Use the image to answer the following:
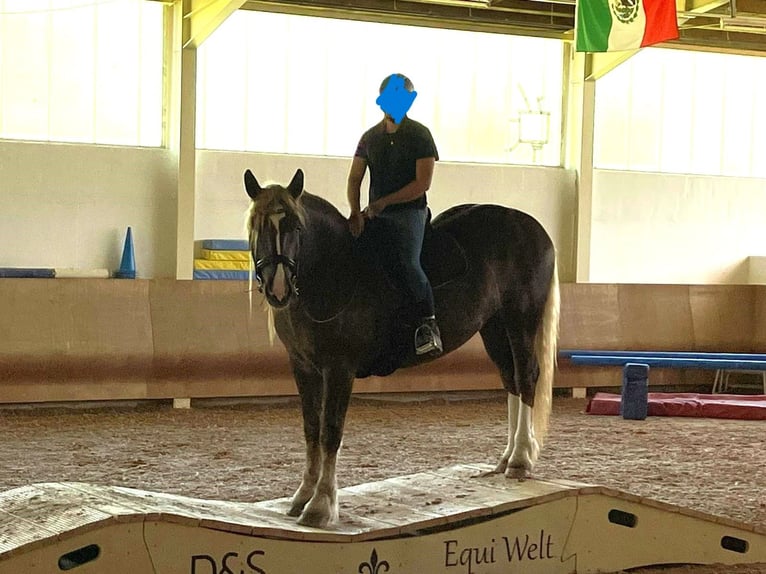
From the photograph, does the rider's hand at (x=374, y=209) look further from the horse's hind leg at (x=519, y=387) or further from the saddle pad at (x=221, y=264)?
the saddle pad at (x=221, y=264)

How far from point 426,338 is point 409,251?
47cm

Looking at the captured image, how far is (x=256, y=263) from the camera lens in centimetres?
503

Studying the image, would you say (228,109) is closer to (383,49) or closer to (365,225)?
(383,49)

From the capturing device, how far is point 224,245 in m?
13.7

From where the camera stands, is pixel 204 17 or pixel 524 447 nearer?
pixel 524 447

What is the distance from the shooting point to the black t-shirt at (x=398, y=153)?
18.6 feet

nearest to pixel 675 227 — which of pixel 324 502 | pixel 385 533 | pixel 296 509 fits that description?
pixel 296 509

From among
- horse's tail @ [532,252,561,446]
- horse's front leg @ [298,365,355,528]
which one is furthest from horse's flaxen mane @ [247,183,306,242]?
horse's tail @ [532,252,561,446]

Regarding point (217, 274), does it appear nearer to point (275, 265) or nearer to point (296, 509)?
point (296, 509)

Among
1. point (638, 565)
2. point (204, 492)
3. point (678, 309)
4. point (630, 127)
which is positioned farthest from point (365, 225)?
point (630, 127)

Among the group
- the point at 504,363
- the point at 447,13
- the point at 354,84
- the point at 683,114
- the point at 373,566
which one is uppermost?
the point at 447,13

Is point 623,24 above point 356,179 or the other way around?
above

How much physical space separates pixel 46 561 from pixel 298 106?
422 inches

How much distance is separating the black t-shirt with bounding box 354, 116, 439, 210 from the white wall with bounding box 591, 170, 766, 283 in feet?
35.0
